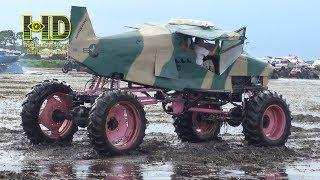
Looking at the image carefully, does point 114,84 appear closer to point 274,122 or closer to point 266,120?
point 266,120

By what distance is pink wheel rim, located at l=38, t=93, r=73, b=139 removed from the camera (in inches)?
535

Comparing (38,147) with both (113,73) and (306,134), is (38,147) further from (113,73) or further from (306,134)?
(306,134)

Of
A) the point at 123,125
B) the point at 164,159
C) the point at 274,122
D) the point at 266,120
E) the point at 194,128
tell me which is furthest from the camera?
the point at 194,128

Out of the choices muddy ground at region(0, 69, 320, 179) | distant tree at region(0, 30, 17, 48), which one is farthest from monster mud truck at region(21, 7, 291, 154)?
distant tree at region(0, 30, 17, 48)

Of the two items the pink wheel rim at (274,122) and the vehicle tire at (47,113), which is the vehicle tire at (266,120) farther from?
the vehicle tire at (47,113)

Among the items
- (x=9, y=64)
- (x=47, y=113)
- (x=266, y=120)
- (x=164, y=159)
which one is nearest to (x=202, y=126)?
(x=266, y=120)

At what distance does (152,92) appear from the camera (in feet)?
45.5

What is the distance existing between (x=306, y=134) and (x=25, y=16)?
381 inches

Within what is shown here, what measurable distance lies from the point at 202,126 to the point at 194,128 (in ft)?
1.36

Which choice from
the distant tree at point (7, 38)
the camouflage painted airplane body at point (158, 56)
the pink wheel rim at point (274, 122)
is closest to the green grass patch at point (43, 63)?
the distant tree at point (7, 38)

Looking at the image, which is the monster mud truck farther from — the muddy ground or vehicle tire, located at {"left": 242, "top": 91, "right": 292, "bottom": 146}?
the muddy ground

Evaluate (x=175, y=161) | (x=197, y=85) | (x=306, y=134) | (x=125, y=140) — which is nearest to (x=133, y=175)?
(x=175, y=161)

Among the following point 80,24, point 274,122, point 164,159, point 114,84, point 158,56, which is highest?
point 80,24

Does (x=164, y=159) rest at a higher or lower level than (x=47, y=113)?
lower
